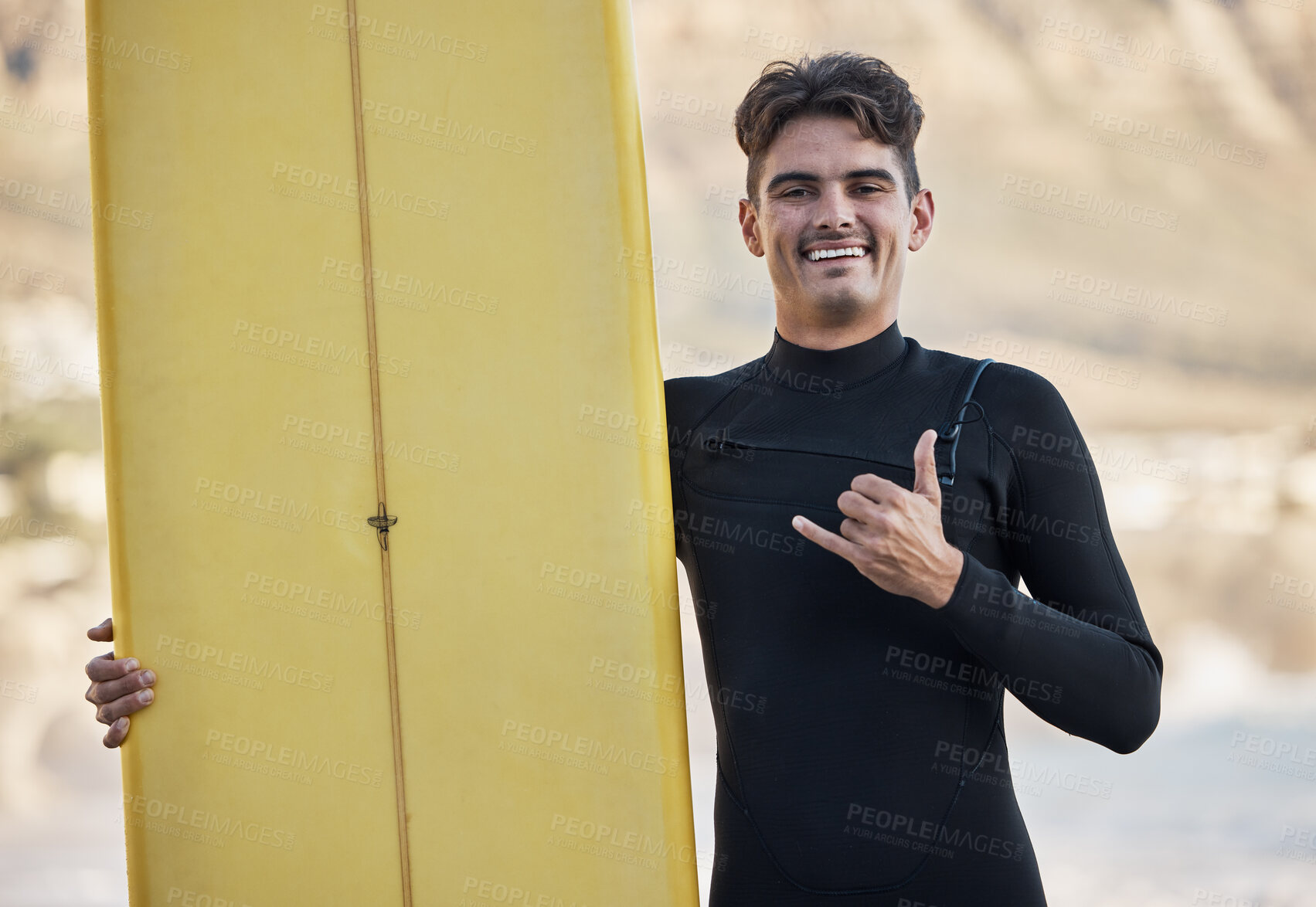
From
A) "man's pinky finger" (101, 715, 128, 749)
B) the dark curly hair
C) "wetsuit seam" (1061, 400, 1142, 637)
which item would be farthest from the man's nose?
"man's pinky finger" (101, 715, 128, 749)

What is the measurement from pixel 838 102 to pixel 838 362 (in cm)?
41

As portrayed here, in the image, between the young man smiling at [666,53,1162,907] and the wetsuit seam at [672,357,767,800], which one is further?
the wetsuit seam at [672,357,767,800]

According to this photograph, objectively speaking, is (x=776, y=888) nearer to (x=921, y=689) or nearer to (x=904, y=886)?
(x=904, y=886)

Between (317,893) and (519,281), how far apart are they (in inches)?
37.7

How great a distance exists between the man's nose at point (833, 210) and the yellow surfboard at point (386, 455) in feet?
0.94

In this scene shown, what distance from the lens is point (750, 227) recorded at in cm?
185

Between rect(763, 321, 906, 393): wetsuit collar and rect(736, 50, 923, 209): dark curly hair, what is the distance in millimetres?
241

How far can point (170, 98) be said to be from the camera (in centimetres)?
174

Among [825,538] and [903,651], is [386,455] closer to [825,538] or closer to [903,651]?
[825,538]

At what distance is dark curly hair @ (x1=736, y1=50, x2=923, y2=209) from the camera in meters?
1.72

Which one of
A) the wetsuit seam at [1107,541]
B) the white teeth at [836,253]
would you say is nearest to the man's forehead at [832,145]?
the white teeth at [836,253]

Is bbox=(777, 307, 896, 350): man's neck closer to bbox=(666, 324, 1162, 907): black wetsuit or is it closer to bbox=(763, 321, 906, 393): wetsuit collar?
bbox=(763, 321, 906, 393): wetsuit collar

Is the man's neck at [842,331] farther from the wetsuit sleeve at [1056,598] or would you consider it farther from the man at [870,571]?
the wetsuit sleeve at [1056,598]

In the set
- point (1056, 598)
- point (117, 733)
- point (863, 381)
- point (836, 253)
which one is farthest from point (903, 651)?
point (117, 733)
